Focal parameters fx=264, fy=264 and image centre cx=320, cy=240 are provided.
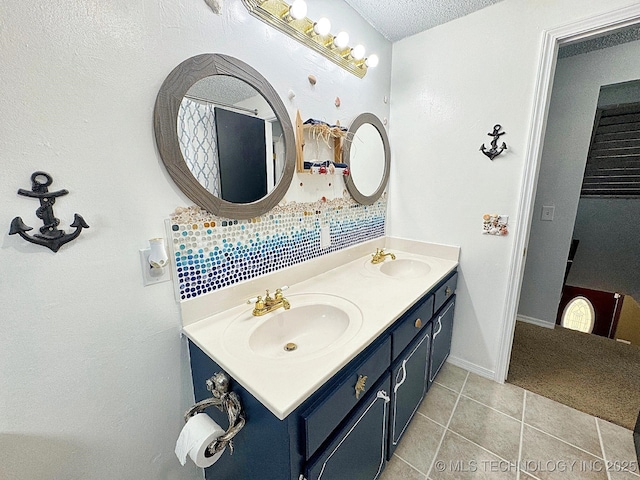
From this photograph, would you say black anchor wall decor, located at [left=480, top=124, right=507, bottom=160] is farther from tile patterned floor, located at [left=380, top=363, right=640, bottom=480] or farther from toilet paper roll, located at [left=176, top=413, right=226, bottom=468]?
toilet paper roll, located at [left=176, top=413, right=226, bottom=468]

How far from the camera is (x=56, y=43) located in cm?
63

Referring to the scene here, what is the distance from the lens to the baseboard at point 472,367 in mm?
1736

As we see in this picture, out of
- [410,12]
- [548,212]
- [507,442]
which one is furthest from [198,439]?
[548,212]

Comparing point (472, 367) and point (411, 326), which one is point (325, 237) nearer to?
point (411, 326)

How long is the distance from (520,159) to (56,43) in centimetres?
190

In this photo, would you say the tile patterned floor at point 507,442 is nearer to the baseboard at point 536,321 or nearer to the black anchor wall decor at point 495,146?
the baseboard at point 536,321

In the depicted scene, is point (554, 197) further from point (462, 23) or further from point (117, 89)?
point (117, 89)

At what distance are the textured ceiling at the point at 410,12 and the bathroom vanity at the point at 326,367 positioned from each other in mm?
1344

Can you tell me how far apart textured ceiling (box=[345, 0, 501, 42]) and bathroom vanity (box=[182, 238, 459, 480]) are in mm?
1344

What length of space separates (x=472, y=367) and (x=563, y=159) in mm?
1777

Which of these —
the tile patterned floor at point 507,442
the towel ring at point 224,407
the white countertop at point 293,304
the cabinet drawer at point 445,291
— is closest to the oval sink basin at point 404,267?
the white countertop at point 293,304

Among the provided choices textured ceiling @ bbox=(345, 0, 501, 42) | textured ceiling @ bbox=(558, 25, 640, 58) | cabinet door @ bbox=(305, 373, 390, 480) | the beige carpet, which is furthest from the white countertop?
textured ceiling @ bbox=(558, 25, 640, 58)

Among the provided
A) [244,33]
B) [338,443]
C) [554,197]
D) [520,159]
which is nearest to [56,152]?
[244,33]

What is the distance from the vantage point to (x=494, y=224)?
1563 mm
